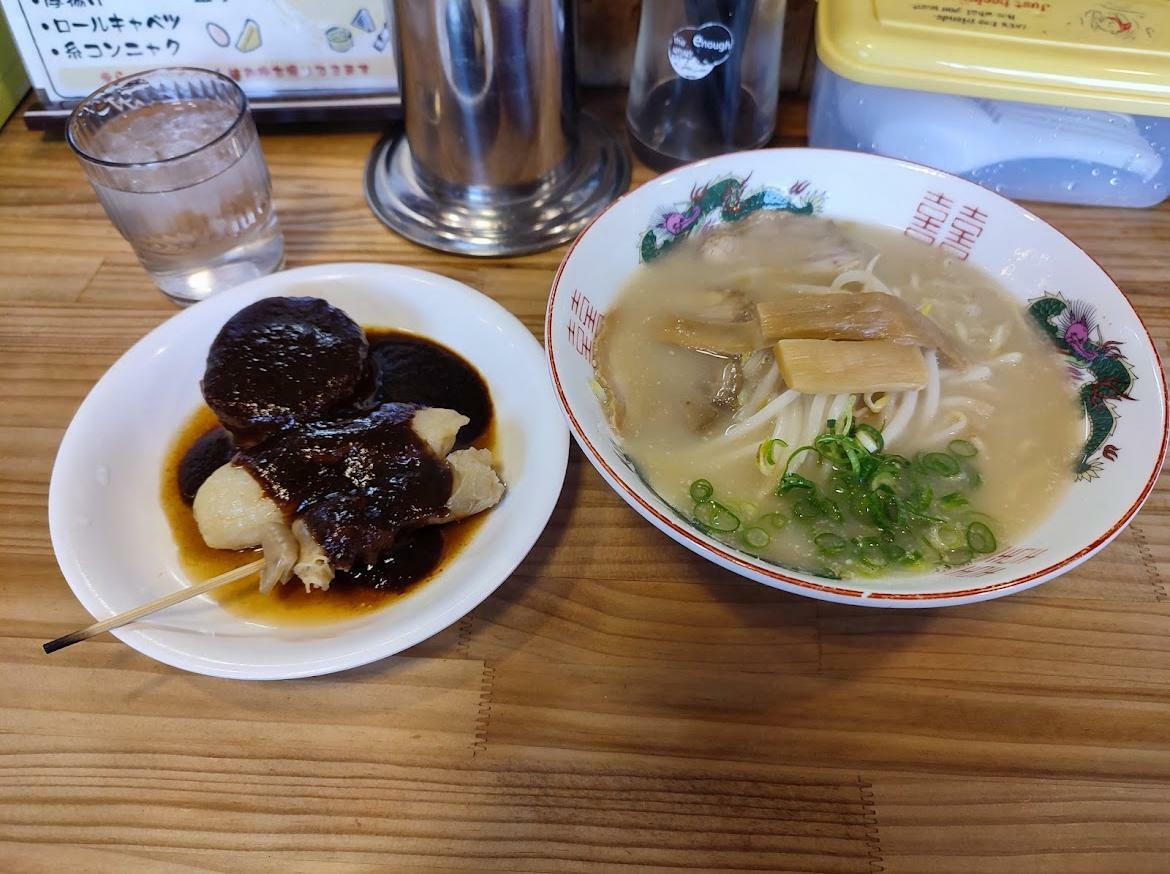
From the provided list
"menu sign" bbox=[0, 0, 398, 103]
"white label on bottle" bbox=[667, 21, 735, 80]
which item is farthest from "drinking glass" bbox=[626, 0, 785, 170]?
"menu sign" bbox=[0, 0, 398, 103]

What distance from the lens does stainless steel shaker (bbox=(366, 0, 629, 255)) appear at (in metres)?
1.44

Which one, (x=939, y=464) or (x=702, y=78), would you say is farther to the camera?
(x=702, y=78)

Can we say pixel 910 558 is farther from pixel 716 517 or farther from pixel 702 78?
pixel 702 78

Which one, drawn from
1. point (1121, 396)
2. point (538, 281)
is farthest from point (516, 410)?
point (1121, 396)

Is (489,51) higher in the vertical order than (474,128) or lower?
higher

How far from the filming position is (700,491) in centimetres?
115

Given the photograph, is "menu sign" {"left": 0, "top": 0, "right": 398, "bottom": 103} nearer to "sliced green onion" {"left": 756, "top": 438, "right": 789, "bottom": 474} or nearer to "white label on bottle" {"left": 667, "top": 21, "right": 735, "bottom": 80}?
"white label on bottle" {"left": 667, "top": 21, "right": 735, "bottom": 80}

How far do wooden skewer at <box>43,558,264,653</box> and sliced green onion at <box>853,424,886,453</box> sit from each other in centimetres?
91

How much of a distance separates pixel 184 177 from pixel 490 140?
1.91 ft

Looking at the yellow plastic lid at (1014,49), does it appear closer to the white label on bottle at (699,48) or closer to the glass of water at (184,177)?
the white label on bottle at (699,48)

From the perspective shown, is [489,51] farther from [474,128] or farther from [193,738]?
[193,738]

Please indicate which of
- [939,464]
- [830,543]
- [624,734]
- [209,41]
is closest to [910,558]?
[830,543]

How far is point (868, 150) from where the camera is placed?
5.57ft

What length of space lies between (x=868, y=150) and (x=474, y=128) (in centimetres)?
83
